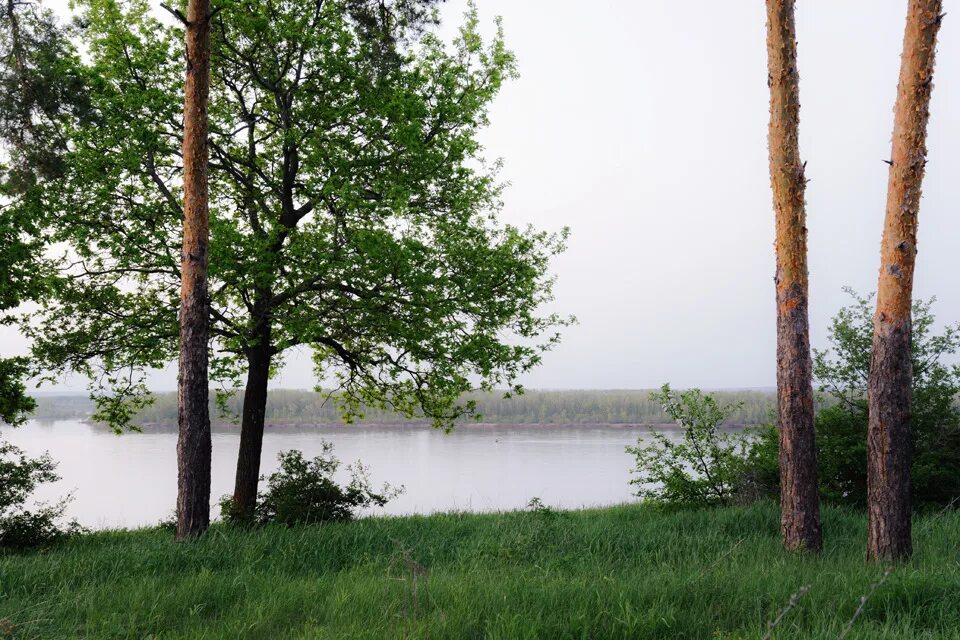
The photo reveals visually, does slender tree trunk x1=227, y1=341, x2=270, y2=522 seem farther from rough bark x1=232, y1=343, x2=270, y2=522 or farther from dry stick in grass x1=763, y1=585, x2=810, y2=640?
dry stick in grass x1=763, y1=585, x2=810, y2=640

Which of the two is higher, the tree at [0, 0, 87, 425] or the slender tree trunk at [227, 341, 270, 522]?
the tree at [0, 0, 87, 425]

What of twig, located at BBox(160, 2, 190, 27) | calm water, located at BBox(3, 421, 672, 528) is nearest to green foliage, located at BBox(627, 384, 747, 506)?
calm water, located at BBox(3, 421, 672, 528)

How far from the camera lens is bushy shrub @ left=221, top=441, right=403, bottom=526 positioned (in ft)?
38.1

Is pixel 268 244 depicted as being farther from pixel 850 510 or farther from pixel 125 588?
pixel 850 510

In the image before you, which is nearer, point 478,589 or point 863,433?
point 478,589

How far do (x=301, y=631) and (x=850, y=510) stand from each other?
10406mm

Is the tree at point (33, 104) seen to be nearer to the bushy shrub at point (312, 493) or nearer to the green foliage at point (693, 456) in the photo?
the bushy shrub at point (312, 493)

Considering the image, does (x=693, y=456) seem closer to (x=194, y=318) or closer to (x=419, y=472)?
(x=194, y=318)

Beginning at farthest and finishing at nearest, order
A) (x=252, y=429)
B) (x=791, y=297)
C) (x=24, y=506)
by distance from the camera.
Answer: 1. (x=252, y=429)
2. (x=24, y=506)
3. (x=791, y=297)

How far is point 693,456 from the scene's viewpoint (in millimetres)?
13188

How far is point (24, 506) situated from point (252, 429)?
3990 mm

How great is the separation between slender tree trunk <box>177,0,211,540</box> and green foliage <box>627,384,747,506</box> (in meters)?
7.47

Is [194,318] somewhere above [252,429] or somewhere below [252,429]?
above

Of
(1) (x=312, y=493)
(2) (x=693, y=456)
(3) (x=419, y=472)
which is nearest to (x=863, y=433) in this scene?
(2) (x=693, y=456)
